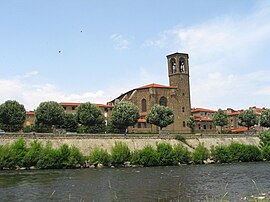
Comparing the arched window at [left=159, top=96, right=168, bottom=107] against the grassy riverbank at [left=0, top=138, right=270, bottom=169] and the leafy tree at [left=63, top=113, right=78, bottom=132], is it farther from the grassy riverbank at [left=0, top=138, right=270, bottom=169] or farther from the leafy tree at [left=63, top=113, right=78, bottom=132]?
the grassy riverbank at [left=0, top=138, right=270, bottom=169]

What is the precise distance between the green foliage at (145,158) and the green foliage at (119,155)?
1.00 meters

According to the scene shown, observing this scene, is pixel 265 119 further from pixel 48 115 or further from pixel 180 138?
pixel 48 115

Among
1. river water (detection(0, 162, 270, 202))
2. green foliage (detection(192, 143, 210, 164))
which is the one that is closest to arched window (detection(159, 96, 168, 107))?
green foliage (detection(192, 143, 210, 164))

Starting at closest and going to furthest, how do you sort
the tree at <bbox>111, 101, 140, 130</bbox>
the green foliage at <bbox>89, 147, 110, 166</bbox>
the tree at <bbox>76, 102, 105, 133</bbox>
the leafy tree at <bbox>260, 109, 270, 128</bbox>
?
the green foliage at <bbox>89, 147, 110, 166</bbox> < the tree at <bbox>76, 102, 105, 133</bbox> < the tree at <bbox>111, 101, 140, 130</bbox> < the leafy tree at <bbox>260, 109, 270, 128</bbox>

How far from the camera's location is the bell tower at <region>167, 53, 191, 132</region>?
93.8m

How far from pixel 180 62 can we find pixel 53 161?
55514mm

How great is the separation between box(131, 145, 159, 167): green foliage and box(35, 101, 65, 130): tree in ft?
66.8

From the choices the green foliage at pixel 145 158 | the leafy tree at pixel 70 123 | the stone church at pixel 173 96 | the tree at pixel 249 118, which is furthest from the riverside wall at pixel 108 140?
the stone church at pixel 173 96

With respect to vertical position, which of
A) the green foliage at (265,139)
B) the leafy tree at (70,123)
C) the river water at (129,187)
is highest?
the leafy tree at (70,123)

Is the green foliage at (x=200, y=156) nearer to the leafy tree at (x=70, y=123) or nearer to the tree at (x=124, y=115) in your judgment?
the tree at (x=124, y=115)

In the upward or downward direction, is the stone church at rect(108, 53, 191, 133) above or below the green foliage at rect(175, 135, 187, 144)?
above

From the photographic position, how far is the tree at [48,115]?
2714 inches

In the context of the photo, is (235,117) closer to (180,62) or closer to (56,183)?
(180,62)

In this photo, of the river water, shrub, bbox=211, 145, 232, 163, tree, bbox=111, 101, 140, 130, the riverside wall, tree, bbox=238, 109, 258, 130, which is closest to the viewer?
the river water
